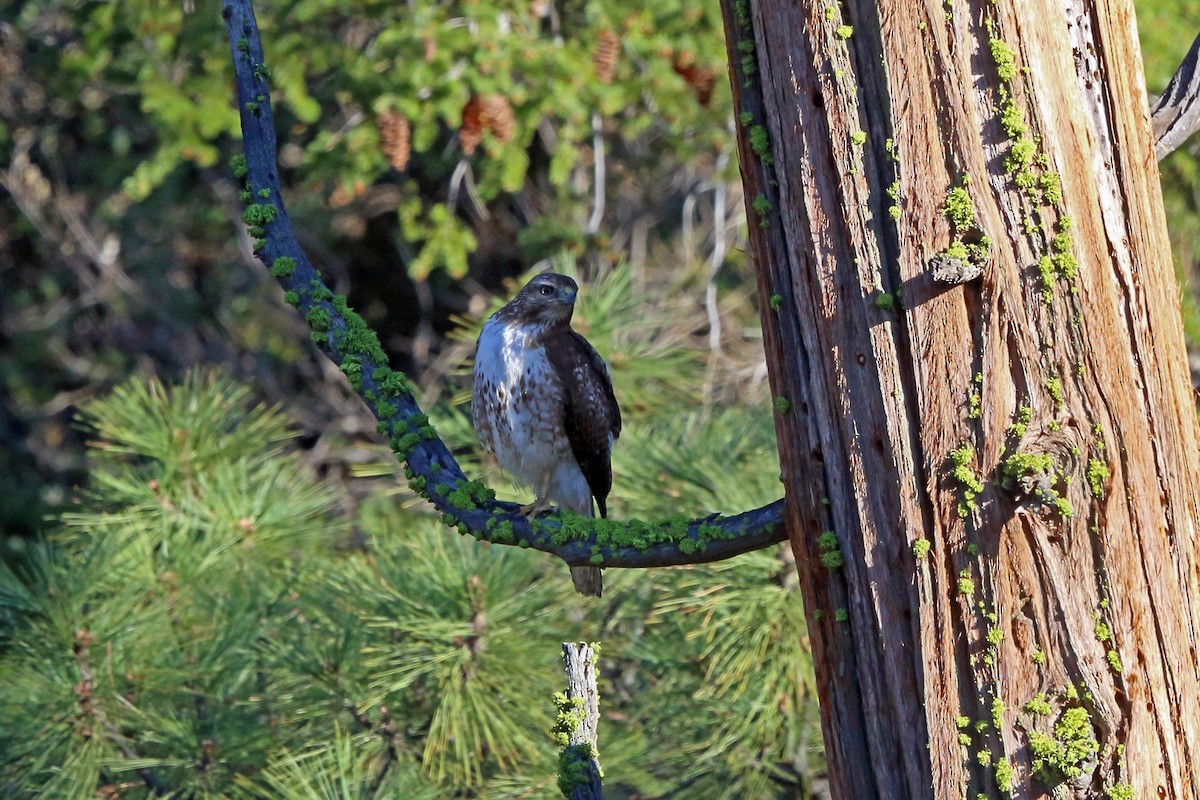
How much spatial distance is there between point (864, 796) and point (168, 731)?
96.4 inches

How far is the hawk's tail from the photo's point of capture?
3799 mm

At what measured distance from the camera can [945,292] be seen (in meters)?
1.93

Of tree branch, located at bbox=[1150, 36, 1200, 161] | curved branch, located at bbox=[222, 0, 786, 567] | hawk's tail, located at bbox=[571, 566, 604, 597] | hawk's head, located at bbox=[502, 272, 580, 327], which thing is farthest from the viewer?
hawk's head, located at bbox=[502, 272, 580, 327]

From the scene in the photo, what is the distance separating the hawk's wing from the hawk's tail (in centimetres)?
43

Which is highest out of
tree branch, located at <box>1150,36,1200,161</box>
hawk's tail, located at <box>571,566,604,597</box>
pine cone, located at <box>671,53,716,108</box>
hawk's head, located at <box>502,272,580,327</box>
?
pine cone, located at <box>671,53,716,108</box>

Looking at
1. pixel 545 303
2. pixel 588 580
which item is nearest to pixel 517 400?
pixel 545 303

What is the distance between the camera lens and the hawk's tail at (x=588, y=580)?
380 cm

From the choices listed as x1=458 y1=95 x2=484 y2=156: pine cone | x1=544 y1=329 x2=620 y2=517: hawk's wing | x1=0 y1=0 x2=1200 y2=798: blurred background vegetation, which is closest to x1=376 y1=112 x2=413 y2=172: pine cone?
x1=0 y1=0 x2=1200 y2=798: blurred background vegetation

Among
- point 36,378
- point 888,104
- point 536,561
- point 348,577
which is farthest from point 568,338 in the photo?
point 36,378

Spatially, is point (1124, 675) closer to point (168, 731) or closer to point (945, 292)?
point (945, 292)

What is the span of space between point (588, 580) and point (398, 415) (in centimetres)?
122

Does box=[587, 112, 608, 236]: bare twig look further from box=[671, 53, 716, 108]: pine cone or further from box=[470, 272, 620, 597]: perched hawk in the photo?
box=[470, 272, 620, 597]: perched hawk

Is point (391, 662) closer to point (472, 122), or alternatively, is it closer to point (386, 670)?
point (386, 670)

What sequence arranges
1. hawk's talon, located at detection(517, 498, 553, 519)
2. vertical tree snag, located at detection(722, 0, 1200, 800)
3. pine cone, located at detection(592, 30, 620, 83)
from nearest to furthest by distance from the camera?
vertical tree snag, located at detection(722, 0, 1200, 800), hawk's talon, located at detection(517, 498, 553, 519), pine cone, located at detection(592, 30, 620, 83)
